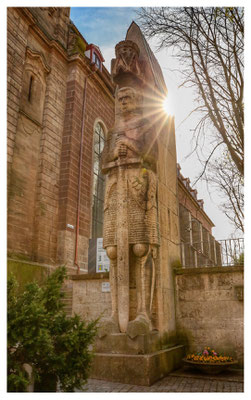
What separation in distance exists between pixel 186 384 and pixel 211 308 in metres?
1.69

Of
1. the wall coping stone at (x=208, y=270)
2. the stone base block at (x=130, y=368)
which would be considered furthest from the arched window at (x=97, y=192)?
the stone base block at (x=130, y=368)

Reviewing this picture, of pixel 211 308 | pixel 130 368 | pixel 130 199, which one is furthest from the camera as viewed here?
pixel 211 308

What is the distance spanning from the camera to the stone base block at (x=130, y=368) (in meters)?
4.11

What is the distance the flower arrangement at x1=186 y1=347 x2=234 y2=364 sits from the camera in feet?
16.1

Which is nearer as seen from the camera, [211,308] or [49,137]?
[211,308]

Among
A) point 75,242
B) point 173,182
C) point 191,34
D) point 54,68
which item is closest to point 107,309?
point 173,182

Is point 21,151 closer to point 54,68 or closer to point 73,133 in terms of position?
point 73,133

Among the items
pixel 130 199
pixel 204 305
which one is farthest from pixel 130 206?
pixel 204 305

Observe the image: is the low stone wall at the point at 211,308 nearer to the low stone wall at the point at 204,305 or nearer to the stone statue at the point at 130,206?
the low stone wall at the point at 204,305

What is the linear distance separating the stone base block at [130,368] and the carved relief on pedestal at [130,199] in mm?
322

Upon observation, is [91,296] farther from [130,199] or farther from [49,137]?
[49,137]

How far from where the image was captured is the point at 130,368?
4191mm

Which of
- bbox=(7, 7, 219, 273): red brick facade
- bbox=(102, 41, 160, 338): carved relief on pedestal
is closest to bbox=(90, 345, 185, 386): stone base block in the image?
bbox=(102, 41, 160, 338): carved relief on pedestal

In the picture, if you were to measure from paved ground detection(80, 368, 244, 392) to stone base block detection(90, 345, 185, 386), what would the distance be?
0.07m
